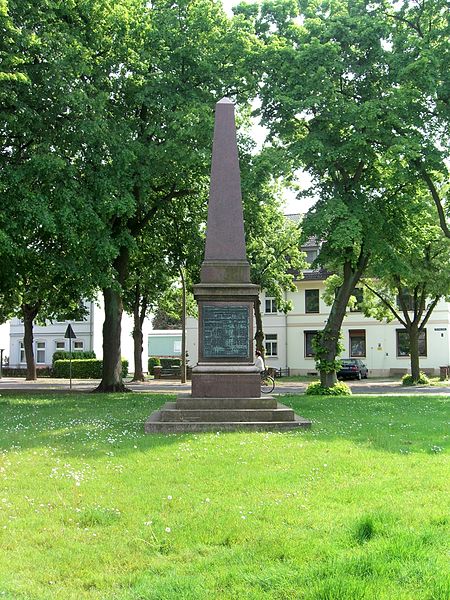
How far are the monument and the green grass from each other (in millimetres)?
1291

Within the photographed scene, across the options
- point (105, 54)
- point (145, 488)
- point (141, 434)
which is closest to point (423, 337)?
point (105, 54)

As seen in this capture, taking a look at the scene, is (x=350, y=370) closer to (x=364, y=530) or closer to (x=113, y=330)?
(x=113, y=330)

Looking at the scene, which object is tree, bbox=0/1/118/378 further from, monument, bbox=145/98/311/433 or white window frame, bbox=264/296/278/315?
white window frame, bbox=264/296/278/315

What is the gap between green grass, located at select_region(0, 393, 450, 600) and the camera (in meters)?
4.12

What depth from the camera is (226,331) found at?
42.8 ft

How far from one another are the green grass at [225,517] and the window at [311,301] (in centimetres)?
4098

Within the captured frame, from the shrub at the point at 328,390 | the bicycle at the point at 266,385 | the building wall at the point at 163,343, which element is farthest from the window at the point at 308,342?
the shrub at the point at 328,390

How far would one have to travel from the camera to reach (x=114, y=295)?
2553cm

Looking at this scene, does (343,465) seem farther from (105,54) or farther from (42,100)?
(105,54)

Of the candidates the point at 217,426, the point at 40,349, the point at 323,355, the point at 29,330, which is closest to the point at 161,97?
the point at 323,355

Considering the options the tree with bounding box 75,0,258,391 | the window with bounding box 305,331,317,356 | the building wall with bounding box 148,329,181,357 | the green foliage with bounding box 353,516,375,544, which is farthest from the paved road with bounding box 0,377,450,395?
the building wall with bounding box 148,329,181,357

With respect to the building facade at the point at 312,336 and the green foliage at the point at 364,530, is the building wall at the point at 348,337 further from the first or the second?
the green foliage at the point at 364,530

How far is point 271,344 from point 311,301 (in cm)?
469

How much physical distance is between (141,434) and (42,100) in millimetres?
13253
